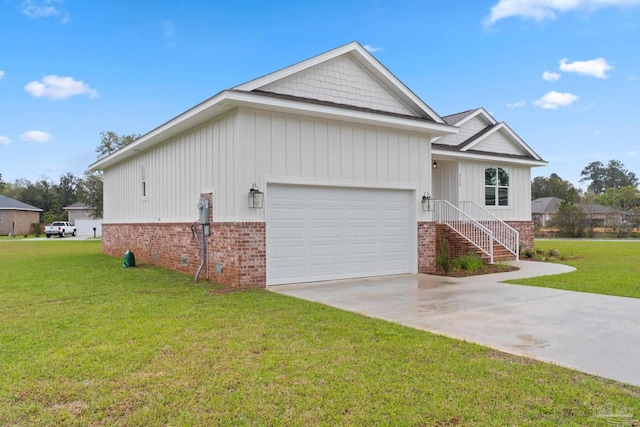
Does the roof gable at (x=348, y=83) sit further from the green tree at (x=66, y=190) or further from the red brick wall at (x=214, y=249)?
the green tree at (x=66, y=190)

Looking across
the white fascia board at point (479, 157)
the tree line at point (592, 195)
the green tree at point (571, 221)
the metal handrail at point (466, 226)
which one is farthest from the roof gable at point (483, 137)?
the tree line at point (592, 195)

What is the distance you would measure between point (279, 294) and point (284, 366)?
425 centimetres

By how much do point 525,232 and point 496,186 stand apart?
8.21 ft

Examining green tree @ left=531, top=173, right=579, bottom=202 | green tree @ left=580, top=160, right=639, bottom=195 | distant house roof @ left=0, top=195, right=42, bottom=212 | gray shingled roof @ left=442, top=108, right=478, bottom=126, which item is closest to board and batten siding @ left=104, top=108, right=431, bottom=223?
gray shingled roof @ left=442, top=108, right=478, bottom=126

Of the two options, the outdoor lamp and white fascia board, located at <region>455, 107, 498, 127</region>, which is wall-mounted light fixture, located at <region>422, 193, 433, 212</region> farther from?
white fascia board, located at <region>455, 107, 498, 127</region>

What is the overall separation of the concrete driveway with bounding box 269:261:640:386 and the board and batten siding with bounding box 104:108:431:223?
2439 mm

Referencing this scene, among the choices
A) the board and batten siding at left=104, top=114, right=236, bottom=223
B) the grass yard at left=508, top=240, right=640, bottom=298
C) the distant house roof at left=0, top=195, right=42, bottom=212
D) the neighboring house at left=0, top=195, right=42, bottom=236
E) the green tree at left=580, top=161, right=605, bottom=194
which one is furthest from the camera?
the green tree at left=580, top=161, right=605, bottom=194

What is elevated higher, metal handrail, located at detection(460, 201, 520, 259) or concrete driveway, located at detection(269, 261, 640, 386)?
metal handrail, located at detection(460, 201, 520, 259)

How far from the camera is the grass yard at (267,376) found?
3322 mm

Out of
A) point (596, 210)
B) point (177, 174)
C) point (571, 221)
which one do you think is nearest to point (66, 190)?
point (177, 174)

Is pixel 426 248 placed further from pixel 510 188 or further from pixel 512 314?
pixel 510 188

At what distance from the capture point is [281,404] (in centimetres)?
349

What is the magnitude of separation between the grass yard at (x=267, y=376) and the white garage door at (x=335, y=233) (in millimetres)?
3032

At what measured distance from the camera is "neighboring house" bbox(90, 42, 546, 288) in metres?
9.34
